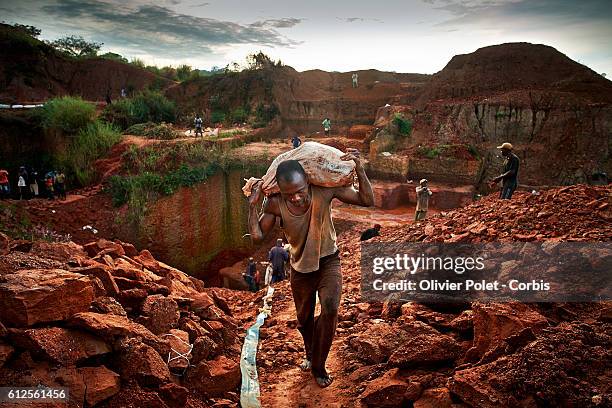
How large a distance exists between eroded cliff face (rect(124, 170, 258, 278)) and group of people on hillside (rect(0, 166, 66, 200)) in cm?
263

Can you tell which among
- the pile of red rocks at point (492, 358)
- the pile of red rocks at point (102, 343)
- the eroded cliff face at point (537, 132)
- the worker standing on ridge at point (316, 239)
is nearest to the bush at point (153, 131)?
the eroded cliff face at point (537, 132)

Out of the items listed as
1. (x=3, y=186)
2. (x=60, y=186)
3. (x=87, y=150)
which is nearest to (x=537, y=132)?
(x=87, y=150)

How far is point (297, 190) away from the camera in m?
2.74

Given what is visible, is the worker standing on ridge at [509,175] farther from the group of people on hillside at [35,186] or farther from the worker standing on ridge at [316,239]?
the group of people on hillside at [35,186]

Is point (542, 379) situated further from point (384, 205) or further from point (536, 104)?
point (536, 104)

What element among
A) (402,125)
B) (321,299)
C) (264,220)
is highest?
(402,125)

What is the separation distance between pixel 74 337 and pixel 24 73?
27370mm

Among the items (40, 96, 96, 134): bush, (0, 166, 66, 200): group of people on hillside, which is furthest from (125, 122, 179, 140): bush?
(0, 166, 66, 200): group of people on hillside

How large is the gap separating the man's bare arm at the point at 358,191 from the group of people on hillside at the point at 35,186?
1084 centimetres

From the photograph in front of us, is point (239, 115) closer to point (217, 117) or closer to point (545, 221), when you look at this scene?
point (217, 117)

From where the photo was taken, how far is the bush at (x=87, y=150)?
12.5m

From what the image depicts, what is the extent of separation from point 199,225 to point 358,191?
10.0 metres

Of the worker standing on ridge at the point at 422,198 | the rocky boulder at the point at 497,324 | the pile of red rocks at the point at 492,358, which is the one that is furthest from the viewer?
the worker standing on ridge at the point at 422,198

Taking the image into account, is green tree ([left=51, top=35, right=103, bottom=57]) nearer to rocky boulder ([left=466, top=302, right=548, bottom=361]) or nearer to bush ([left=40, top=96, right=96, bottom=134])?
bush ([left=40, top=96, right=96, bottom=134])
